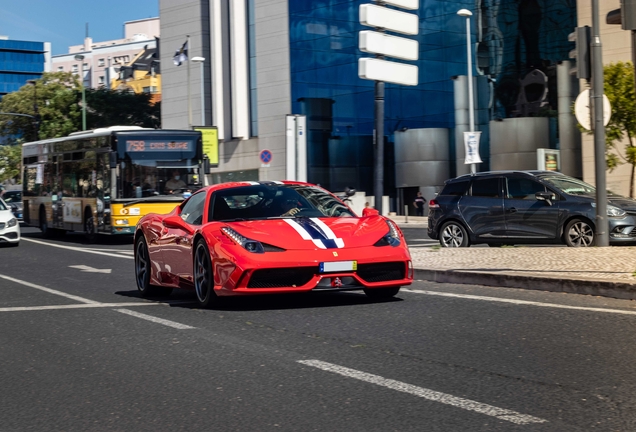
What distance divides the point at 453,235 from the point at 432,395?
1420cm

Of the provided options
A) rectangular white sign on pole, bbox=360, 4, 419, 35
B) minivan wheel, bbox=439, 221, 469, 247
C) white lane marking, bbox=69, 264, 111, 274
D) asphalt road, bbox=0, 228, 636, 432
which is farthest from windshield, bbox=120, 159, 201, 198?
asphalt road, bbox=0, 228, 636, 432

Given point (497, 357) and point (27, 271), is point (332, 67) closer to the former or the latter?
point (27, 271)

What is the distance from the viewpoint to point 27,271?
17.4 meters

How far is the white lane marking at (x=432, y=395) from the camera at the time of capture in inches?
192

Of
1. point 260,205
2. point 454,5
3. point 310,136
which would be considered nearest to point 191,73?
point 310,136

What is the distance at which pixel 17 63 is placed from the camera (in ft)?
584

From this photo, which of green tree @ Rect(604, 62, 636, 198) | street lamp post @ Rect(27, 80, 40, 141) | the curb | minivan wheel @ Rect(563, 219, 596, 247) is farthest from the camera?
street lamp post @ Rect(27, 80, 40, 141)

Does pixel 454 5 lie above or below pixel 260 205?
above

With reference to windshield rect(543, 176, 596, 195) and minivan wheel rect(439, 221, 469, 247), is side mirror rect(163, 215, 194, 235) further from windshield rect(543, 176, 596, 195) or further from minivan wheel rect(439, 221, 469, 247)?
minivan wheel rect(439, 221, 469, 247)

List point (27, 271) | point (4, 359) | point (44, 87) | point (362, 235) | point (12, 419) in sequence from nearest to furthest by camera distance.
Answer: point (12, 419) → point (4, 359) → point (362, 235) → point (27, 271) → point (44, 87)

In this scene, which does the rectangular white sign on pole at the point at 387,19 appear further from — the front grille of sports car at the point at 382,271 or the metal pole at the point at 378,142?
the front grille of sports car at the point at 382,271

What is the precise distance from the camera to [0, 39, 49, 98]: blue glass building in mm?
176625

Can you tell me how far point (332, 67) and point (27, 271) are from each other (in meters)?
43.8

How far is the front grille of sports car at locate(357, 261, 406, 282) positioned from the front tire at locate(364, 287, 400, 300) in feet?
1.50
